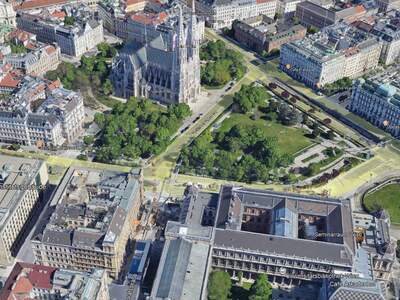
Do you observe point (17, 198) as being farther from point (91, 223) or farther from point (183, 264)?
point (183, 264)

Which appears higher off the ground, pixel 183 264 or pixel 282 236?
pixel 282 236

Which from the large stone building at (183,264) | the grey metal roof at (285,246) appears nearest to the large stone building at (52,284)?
the large stone building at (183,264)

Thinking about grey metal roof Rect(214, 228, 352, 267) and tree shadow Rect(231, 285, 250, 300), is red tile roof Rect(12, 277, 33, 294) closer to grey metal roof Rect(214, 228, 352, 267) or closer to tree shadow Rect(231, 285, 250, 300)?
grey metal roof Rect(214, 228, 352, 267)

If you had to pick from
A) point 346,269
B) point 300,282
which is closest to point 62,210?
point 300,282

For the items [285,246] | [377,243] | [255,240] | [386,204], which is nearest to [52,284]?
[255,240]

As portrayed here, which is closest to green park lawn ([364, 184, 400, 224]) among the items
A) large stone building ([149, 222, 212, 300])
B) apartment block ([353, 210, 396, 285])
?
apartment block ([353, 210, 396, 285])

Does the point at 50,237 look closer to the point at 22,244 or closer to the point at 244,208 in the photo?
the point at 22,244

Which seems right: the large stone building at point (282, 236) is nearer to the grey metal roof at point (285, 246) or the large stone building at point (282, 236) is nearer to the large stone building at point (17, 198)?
the grey metal roof at point (285, 246)
